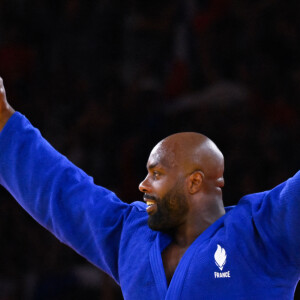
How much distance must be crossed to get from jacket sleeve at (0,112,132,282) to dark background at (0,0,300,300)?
6.56 ft

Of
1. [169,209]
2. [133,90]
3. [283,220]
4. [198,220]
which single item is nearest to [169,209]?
[169,209]

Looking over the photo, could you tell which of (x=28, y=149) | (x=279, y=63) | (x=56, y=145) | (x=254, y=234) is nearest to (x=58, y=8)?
(x=56, y=145)

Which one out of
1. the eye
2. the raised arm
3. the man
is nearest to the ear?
the man

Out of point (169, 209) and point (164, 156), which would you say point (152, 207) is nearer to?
point (169, 209)

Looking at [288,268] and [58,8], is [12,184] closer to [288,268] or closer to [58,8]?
[288,268]

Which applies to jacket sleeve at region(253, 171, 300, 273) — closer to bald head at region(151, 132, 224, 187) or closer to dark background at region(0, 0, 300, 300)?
bald head at region(151, 132, 224, 187)

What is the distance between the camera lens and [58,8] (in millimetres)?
5805

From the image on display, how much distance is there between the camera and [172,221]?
2.23m

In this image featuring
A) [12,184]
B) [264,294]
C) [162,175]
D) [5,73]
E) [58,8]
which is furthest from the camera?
[58,8]

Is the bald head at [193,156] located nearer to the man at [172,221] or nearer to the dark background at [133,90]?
the man at [172,221]

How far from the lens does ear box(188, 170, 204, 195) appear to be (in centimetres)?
223

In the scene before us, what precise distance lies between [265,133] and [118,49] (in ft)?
5.93

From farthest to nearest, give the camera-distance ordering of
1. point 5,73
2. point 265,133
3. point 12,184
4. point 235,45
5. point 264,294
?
point 5,73 < point 235,45 < point 265,133 < point 12,184 < point 264,294

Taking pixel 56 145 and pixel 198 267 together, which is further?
pixel 56 145
